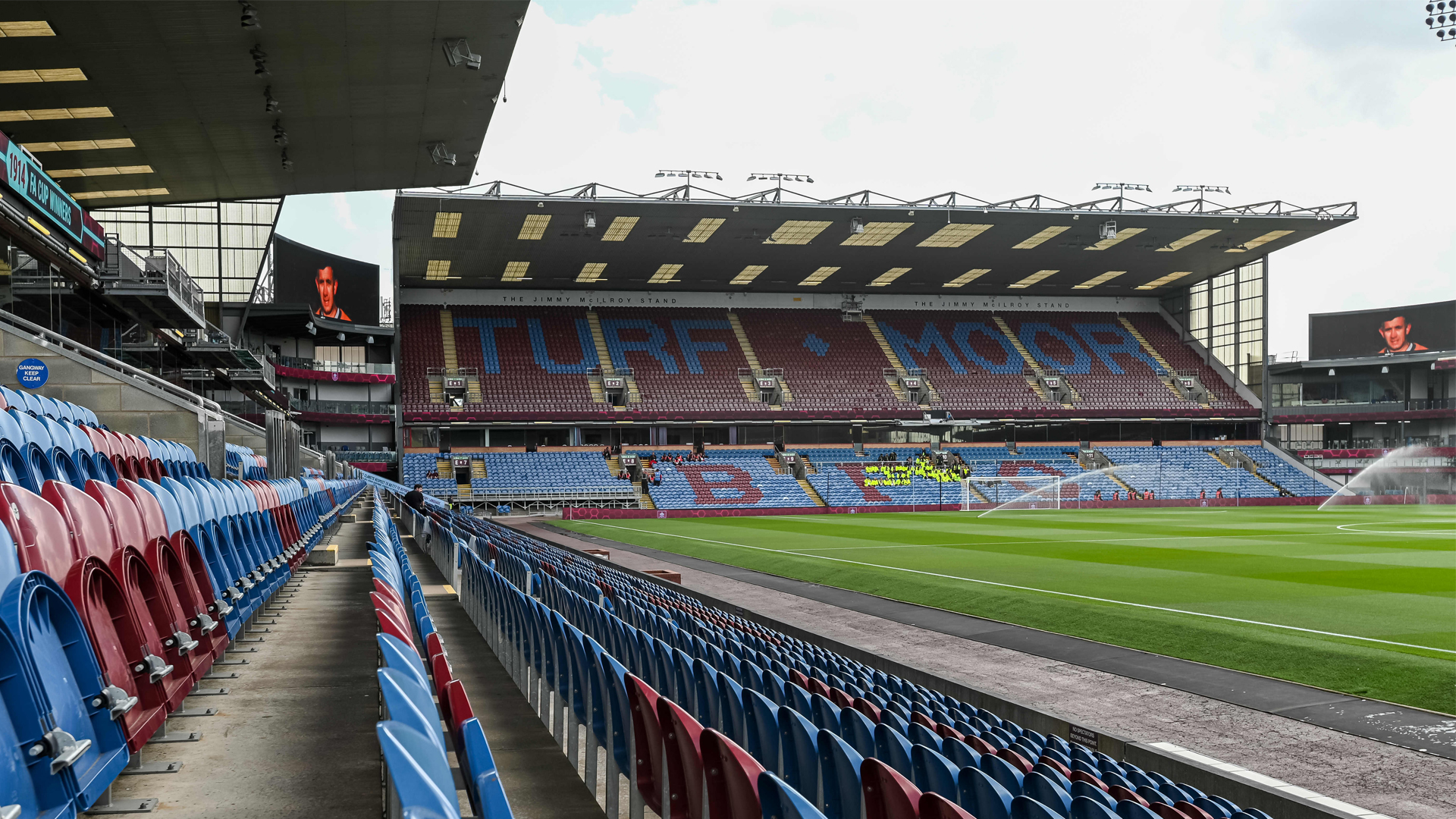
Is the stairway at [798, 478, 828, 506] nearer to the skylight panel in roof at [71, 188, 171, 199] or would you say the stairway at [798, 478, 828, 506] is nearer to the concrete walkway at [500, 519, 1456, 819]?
the skylight panel in roof at [71, 188, 171, 199]

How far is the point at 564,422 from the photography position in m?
54.8

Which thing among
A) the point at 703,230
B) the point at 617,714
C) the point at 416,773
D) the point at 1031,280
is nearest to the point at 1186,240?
the point at 1031,280

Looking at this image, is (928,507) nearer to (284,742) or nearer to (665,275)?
(665,275)

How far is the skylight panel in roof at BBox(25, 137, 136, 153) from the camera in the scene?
89.5 ft

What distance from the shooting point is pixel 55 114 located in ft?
81.7

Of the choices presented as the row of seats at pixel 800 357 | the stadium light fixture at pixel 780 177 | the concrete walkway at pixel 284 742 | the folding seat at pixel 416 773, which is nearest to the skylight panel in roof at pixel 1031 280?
the row of seats at pixel 800 357

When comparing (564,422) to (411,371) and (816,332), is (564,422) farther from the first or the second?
(816,332)

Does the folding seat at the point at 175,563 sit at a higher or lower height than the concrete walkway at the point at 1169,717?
higher

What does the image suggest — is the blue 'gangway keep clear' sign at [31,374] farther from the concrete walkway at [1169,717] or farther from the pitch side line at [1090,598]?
the pitch side line at [1090,598]

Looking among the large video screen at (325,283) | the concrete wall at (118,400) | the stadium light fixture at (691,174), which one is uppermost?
the stadium light fixture at (691,174)

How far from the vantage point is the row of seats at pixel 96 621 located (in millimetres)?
2504

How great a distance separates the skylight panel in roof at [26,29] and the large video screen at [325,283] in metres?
26.4

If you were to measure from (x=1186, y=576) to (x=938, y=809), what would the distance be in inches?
782

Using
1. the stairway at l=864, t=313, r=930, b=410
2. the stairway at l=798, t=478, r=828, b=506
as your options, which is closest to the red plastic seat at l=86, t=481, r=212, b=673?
the stairway at l=798, t=478, r=828, b=506
